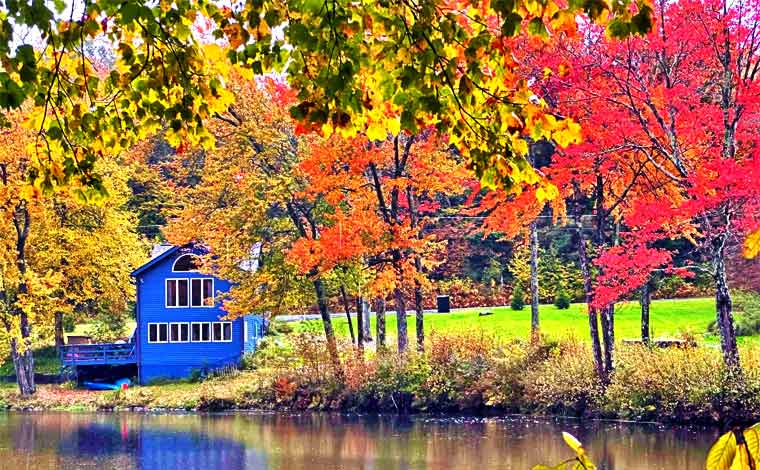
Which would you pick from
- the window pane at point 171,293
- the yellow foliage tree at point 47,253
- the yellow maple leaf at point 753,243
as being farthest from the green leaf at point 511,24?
the window pane at point 171,293

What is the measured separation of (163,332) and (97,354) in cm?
232

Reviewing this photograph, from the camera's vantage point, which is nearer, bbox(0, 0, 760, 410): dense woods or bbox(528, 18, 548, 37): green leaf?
bbox(528, 18, 548, 37): green leaf

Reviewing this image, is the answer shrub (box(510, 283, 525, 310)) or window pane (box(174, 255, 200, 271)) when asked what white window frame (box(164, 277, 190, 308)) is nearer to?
window pane (box(174, 255, 200, 271))

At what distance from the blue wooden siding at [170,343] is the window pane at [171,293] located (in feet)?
0.45

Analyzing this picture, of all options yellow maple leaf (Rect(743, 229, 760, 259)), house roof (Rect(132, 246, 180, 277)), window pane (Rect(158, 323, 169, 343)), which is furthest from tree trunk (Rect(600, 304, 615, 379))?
yellow maple leaf (Rect(743, 229, 760, 259))

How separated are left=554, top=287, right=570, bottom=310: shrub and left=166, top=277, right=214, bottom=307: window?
13.1 m

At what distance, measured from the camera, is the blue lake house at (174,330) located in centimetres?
3512

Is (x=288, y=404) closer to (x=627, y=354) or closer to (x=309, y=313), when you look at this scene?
(x=627, y=354)

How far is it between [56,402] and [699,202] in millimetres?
20825

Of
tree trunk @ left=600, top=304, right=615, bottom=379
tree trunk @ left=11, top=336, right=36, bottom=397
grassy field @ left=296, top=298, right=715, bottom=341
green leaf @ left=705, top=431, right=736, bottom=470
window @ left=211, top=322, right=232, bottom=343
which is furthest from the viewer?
window @ left=211, top=322, right=232, bottom=343

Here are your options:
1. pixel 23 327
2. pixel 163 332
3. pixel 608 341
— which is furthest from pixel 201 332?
pixel 608 341

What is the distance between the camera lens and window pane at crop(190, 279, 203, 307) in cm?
3619

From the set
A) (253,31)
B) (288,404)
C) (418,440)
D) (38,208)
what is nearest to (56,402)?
(38,208)

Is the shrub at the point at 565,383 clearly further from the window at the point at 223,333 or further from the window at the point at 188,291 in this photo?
the window at the point at 188,291
